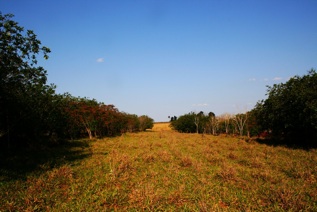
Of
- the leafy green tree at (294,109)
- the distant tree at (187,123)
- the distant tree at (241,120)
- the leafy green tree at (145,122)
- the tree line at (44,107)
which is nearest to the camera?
the tree line at (44,107)

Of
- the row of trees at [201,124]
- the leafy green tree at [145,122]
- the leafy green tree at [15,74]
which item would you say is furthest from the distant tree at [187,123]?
the leafy green tree at [15,74]

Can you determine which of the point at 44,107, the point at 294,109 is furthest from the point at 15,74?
the point at 294,109

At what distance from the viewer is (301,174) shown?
10.2m

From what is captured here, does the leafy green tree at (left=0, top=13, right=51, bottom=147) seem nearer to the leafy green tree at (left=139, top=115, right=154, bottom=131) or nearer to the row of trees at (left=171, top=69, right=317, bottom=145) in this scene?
the row of trees at (left=171, top=69, right=317, bottom=145)

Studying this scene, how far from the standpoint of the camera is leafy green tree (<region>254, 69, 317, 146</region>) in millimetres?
19836

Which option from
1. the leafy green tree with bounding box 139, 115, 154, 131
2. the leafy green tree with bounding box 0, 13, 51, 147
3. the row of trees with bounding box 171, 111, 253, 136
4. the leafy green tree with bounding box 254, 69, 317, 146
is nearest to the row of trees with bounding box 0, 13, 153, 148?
the leafy green tree with bounding box 0, 13, 51, 147

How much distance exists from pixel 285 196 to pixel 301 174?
3.98 meters

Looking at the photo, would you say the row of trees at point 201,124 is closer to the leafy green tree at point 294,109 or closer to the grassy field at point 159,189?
the leafy green tree at point 294,109

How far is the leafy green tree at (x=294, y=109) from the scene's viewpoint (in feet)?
65.1

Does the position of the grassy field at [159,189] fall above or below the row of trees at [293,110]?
below

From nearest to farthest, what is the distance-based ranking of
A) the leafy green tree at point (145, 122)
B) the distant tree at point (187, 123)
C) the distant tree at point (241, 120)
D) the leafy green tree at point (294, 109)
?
the leafy green tree at point (294, 109) < the distant tree at point (241, 120) < the distant tree at point (187, 123) < the leafy green tree at point (145, 122)

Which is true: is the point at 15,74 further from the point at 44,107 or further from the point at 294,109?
the point at 294,109

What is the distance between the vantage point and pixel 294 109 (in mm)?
21906

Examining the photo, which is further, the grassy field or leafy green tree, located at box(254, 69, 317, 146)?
leafy green tree, located at box(254, 69, 317, 146)
